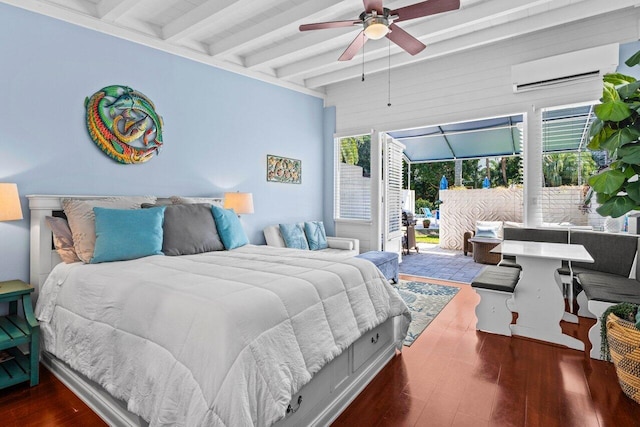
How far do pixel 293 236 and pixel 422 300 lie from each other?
6.42ft

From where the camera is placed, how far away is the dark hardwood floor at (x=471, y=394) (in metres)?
1.91

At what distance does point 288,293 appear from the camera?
1.69 meters

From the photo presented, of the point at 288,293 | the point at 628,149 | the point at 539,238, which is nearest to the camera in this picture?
the point at 288,293

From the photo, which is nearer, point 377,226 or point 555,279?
point 555,279

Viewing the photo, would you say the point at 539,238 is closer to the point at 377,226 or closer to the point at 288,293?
the point at 377,226

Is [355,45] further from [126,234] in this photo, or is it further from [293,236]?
[293,236]

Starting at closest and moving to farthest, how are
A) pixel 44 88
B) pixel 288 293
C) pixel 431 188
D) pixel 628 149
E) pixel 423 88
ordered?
pixel 288 293 < pixel 628 149 < pixel 44 88 < pixel 423 88 < pixel 431 188

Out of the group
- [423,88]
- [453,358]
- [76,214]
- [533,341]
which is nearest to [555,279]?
[533,341]

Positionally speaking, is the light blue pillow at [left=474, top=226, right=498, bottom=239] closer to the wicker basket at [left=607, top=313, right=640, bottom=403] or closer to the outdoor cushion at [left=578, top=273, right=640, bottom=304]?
the outdoor cushion at [left=578, top=273, right=640, bottom=304]

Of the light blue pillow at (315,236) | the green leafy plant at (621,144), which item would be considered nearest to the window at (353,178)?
the light blue pillow at (315,236)

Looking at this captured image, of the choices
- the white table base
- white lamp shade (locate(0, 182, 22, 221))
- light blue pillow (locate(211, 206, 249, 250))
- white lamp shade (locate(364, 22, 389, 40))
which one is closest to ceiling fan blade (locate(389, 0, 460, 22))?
white lamp shade (locate(364, 22, 389, 40))

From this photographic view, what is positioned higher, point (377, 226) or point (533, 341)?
point (377, 226)

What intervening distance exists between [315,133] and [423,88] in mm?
1882

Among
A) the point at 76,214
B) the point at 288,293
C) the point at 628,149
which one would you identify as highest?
the point at 628,149
